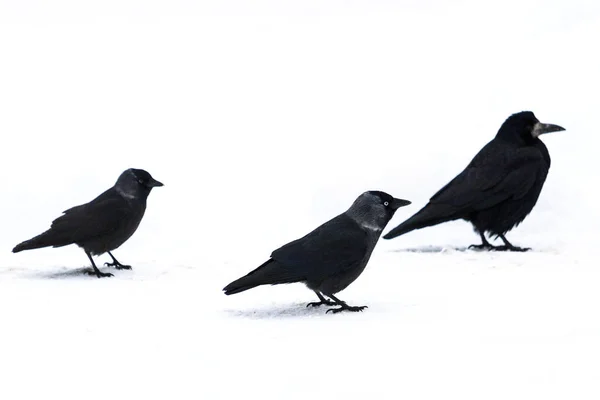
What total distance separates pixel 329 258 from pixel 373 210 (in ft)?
1.94

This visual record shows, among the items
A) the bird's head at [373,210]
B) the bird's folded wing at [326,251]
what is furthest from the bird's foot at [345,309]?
the bird's head at [373,210]

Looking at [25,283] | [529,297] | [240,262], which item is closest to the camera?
[529,297]

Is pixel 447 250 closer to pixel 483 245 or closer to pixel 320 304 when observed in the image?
pixel 483 245

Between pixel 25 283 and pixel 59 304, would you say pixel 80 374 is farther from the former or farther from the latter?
pixel 25 283

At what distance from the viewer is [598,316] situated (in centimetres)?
691

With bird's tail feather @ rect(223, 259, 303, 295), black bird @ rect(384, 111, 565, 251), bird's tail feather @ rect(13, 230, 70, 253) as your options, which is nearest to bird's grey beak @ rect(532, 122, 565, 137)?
black bird @ rect(384, 111, 565, 251)

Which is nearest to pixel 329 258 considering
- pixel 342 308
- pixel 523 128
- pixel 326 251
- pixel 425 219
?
pixel 326 251

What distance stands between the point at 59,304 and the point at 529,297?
3697 mm

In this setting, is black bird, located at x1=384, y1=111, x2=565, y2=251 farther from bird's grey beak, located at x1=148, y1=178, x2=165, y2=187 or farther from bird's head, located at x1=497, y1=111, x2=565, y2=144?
bird's grey beak, located at x1=148, y1=178, x2=165, y2=187

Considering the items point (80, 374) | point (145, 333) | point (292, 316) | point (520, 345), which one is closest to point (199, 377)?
point (80, 374)

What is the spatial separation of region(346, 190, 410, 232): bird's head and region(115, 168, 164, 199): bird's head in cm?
283

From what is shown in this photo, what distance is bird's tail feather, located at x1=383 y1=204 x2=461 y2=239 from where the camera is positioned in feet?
34.4

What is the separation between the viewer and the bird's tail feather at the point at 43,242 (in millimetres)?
9125

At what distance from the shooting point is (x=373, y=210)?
7391mm
